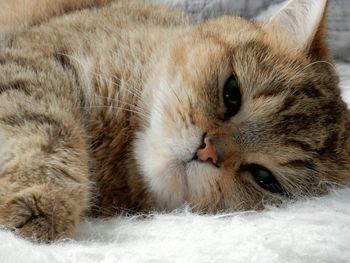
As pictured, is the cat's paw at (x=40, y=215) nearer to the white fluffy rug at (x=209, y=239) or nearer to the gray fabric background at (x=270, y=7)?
the white fluffy rug at (x=209, y=239)

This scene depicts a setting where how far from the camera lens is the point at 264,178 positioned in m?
1.24

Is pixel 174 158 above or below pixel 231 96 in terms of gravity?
below

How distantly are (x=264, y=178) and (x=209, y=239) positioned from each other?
14.7 inches

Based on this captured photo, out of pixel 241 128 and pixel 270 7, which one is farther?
pixel 270 7

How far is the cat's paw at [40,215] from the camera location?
913 mm

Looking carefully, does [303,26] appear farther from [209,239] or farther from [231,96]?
[209,239]

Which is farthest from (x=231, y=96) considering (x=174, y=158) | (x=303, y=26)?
(x=303, y=26)

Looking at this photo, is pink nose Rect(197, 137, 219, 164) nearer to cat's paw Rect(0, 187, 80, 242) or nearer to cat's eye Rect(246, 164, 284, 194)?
cat's eye Rect(246, 164, 284, 194)

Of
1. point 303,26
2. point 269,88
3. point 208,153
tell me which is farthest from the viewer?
point 303,26

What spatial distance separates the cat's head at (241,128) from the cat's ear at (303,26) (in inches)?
2.0

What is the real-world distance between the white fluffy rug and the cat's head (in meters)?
0.10

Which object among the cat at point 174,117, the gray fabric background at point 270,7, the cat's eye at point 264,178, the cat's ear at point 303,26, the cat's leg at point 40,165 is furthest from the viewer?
the gray fabric background at point 270,7

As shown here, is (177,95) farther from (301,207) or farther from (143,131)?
(301,207)

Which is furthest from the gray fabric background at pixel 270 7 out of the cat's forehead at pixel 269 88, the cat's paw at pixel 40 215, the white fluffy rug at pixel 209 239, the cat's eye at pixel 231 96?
the cat's paw at pixel 40 215
